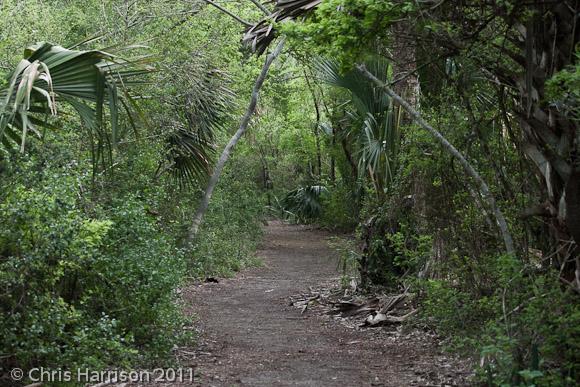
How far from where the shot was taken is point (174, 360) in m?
7.63

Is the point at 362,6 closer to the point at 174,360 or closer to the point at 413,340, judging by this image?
the point at 174,360

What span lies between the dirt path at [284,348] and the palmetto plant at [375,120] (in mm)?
2301

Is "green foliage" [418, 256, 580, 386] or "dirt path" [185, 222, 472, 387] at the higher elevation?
"green foliage" [418, 256, 580, 386]

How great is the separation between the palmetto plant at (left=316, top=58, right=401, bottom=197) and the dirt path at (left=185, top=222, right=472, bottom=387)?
2.30 metres

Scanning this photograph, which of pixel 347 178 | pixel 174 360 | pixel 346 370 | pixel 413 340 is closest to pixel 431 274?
pixel 413 340

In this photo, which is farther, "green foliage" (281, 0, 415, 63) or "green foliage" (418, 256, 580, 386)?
"green foliage" (281, 0, 415, 63)

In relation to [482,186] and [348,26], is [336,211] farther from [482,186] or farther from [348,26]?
[348,26]

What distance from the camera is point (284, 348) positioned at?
873cm

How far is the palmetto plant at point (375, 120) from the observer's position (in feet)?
36.9

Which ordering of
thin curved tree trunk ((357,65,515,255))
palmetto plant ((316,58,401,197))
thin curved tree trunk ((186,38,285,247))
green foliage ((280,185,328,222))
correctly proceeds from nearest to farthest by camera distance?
thin curved tree trunk ((357,65,515,255)) < palmetto plant ((316,58,401,197)) < thin curved tree trunk ((186,38,285,247)) < green foliage ((280,185,328,222))

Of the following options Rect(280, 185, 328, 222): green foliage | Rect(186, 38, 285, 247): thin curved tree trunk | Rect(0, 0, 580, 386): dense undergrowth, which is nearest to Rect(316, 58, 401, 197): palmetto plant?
Rect(0, 0, 580, 386): dense undergrowth

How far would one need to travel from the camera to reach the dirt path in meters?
7.18

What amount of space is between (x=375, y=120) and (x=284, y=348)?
454 cm

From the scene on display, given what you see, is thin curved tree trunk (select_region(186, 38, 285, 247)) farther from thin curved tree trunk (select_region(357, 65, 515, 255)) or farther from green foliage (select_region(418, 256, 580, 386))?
green foliage (select_region(418, 256, 580, 386))
